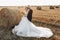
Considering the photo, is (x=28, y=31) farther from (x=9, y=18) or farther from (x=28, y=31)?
(x=9, y=18)

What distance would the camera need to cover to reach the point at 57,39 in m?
4.82

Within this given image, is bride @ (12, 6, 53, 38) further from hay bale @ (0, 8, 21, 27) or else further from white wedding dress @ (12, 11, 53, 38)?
hay bale @ (0, 8, 21, 27)

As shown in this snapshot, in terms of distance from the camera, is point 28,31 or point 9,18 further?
point 9,18

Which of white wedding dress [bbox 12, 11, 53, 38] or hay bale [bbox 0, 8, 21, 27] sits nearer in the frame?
white wedding dress [bbox 12, 11, 53, 38]

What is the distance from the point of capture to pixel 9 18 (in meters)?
6.23

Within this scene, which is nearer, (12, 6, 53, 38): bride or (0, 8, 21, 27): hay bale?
(12, 6, 53, 38): bride

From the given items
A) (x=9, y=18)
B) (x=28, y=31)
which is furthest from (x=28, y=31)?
(x=9, y=18)

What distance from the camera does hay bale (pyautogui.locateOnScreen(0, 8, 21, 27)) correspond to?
6168 millimetres

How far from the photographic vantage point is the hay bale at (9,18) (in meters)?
6.17

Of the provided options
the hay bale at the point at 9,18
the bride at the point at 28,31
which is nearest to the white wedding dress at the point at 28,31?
the bride at the point at 28,31

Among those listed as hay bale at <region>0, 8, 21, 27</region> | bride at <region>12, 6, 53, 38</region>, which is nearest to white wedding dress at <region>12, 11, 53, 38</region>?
bride at <region>12, 6, 53, 38</region>

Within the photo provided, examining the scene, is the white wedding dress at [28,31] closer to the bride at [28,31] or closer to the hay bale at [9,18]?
the bride at [28,31]
